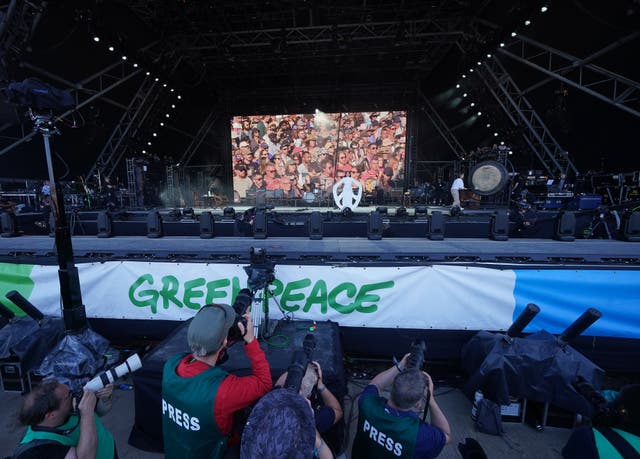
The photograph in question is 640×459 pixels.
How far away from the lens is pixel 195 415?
145 cm

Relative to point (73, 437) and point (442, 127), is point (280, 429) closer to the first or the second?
point (73, 437)

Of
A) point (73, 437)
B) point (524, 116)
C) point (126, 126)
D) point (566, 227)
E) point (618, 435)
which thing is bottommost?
point (73, 437)

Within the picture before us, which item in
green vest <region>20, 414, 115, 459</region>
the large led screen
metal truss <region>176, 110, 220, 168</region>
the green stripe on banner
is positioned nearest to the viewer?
green vest <region>20, 414, 115, 459</region>

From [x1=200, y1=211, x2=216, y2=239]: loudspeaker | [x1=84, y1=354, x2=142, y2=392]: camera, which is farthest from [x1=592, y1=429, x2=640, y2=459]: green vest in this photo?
[x1=200, y1=211, x2=216, y2=239]: loudspeaker

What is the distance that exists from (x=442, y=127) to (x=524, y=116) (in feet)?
16.1

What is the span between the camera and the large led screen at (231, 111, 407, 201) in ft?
57.8

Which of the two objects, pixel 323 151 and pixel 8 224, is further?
pixel 323 151

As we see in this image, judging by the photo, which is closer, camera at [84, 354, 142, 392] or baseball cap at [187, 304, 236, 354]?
baseball cap at [187, 304, 236, 354]

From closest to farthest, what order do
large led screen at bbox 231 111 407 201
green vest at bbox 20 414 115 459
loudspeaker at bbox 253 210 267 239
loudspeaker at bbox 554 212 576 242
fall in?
green vest at bbox 20 414 115 459 < loudspeaker at bbox 554 212 576 242 < loudspeaker at bbox 253 210 267 239 < large led screen at bbox 231 111 407 201

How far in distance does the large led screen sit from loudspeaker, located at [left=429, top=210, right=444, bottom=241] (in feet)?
39.5

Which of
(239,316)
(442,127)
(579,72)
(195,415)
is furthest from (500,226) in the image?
(442,127)

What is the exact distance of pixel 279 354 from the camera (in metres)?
2.72

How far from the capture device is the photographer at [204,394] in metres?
1.45

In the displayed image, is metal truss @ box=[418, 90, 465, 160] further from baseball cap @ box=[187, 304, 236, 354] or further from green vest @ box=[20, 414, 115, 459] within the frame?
green vest @ box=[20, 414, 115, 459]
